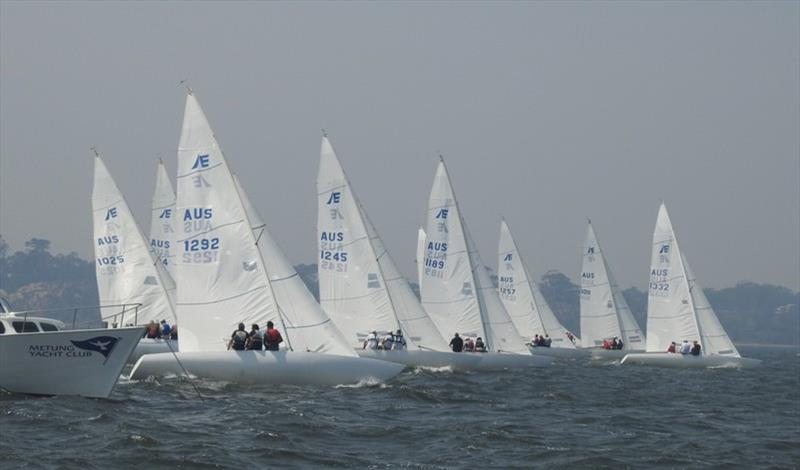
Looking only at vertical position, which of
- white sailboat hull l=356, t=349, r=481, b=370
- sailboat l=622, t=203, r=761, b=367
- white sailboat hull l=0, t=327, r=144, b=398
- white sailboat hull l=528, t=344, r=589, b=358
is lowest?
white sailboat hull l=0, t=327, r=144, b=398

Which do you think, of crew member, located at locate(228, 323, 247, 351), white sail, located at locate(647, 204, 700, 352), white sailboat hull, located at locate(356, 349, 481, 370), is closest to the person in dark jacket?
white sailboat hull, located at locate(356, 349, 481, 370)

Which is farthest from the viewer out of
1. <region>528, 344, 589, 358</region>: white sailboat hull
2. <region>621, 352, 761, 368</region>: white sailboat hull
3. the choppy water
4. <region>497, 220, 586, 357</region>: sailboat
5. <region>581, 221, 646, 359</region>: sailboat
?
<region>581, 221, 646, 359</region>: sailboat

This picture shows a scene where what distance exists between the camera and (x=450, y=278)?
166ft

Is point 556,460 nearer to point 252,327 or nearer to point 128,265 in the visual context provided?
point 252,327

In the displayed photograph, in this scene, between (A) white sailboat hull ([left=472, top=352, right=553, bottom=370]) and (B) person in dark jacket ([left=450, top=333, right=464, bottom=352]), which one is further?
(A) white sailboat hull ([left=472, top=352, right=553, bottom=370])

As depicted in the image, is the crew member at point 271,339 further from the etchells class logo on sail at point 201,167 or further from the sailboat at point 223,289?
the etchells class logo on sail at point 201,167

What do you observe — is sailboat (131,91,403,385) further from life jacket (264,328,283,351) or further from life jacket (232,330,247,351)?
life jacket (232,330,247,351)

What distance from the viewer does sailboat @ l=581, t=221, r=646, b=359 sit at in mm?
73500

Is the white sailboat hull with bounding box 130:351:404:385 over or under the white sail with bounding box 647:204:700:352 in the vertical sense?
under

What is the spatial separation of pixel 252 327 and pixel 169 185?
2261 cm

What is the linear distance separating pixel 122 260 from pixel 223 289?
16.8 metres

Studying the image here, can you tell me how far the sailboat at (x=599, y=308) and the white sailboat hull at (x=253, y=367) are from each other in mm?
44109

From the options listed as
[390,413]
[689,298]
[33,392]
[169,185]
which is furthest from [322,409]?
[689,298]

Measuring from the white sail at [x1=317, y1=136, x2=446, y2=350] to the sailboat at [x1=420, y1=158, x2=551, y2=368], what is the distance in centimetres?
609
